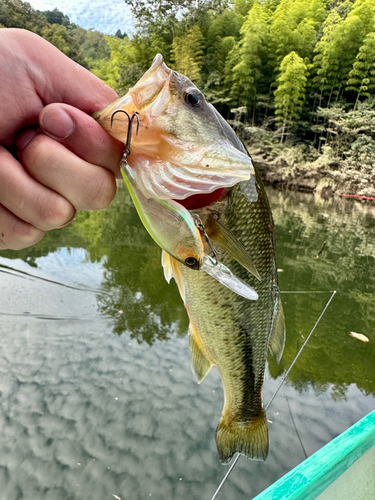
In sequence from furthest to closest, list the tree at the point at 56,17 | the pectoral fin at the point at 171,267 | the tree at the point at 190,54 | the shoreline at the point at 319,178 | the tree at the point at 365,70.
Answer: the tree at the point at 56,17 → the tree at the point at 190,54 → the tree at the point at 365,70 → the shoreline at the point at 319,178 → the pectoral fin at the point at 171,267

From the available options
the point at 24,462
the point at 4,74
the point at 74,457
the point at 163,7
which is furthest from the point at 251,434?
the point at 163,7

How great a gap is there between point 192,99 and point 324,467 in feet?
6.99

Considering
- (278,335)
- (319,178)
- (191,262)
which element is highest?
(191,262)

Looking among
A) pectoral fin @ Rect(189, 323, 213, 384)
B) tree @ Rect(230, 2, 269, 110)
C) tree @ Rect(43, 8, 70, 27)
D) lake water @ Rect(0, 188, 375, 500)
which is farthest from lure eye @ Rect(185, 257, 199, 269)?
tree @ Rect(43, 8, 70, 27)

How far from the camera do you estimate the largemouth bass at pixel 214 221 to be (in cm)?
84

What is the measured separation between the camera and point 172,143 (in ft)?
2.76

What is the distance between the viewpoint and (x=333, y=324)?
5.71 metres

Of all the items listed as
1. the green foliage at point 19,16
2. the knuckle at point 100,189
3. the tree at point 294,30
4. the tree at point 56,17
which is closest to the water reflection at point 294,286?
the knuckle at point 100,189

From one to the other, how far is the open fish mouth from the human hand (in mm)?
114

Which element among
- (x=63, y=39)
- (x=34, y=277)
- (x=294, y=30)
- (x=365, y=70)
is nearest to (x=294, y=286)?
(x=34, y=277)

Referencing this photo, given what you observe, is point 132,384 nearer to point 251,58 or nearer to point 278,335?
point 278,335

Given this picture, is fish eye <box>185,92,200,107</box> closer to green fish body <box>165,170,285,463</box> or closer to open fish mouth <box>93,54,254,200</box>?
open fish mouth <box>93,54,254,200</box>

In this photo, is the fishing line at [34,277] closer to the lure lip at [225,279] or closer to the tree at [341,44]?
the lure lip at [225,279]

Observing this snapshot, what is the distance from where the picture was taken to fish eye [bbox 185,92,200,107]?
2.82 ft
